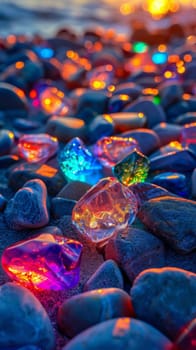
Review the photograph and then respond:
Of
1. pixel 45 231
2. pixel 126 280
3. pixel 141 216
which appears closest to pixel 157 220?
pixel 141 216

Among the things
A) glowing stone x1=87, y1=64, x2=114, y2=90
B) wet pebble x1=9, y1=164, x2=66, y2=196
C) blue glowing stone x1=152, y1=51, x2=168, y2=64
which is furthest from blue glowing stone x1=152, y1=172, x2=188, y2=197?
blue glowing stone x1=152, y1=51, x2=168, y2=64

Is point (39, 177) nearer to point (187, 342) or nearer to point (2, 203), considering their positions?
point (2, 203)

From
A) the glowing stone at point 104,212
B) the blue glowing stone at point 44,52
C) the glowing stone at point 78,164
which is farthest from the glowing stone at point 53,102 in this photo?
the blue glowing stone at point 44,52

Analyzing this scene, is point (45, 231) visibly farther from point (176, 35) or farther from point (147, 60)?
point (176, 35)

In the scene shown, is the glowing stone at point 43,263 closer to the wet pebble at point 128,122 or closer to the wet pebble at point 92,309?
the wet pebble at point 92,309

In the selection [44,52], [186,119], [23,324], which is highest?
[44,52]

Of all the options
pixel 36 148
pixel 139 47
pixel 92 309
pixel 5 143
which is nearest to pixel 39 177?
pixel 36 148
